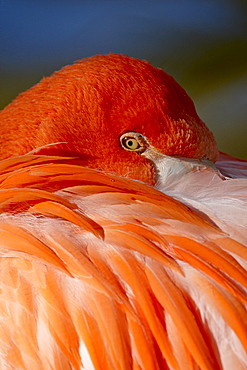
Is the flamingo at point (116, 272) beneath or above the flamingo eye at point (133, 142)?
beneath

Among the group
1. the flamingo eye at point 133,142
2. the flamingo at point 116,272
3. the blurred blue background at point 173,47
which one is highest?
the blurred blue background at point 173,47

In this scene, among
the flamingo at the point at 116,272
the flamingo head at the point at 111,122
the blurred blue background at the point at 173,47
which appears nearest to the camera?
the flamingo at the point at 116,272

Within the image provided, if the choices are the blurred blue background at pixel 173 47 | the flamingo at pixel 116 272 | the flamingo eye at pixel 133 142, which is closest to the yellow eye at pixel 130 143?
the flamingo eye at pixel 133 142

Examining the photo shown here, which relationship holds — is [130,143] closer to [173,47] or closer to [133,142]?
[133,142]

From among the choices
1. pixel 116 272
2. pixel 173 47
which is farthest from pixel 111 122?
pixel 173 47

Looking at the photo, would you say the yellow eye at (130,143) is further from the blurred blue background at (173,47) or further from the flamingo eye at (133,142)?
the blurred blue background at (173,47)

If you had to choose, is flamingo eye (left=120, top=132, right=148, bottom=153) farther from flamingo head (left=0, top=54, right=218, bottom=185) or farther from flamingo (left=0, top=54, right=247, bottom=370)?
flamingo (left=0, top=54, right=247, bottom=370)

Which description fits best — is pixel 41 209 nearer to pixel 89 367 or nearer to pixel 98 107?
pixel 89 367

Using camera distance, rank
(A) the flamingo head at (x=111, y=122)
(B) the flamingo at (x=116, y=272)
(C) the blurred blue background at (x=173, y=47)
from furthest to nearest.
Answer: (C) the blurred blue background at (x=173, y=47) < (A) the flamingo head at (x=111, y=122) < (B) the flamingo at (x=116, y=272)
